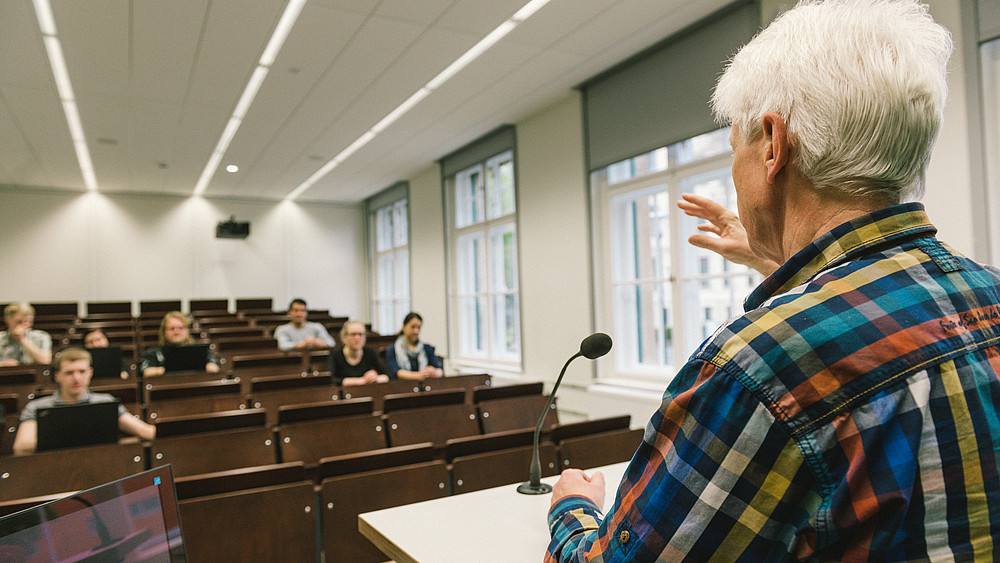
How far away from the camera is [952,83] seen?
3.39m

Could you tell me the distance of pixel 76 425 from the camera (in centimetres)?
313

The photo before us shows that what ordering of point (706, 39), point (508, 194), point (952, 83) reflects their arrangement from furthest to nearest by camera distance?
point (508, 194), point (706, 39), point (952, 83)

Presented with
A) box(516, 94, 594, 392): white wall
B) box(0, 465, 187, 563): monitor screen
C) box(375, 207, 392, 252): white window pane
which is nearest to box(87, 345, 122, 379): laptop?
box(516, 94, 594, 392): white wall

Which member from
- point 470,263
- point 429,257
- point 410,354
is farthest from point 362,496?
point 429,257

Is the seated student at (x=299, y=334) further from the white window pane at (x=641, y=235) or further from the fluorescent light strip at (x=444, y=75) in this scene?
the white window pane at (x=641, y=235)

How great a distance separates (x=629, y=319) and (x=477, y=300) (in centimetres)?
336

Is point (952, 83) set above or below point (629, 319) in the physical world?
above

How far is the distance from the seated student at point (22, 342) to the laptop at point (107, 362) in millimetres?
1166

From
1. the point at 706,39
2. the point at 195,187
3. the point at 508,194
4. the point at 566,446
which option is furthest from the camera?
the point at 195,187

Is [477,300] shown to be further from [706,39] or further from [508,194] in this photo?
[706,39]

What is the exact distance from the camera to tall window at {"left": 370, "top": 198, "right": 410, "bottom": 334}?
11531 millimetres

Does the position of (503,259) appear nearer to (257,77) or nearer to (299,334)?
(299,334)

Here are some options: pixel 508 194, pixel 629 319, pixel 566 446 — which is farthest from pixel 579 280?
pixel 566 446

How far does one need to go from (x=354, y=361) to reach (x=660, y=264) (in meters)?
3.03
